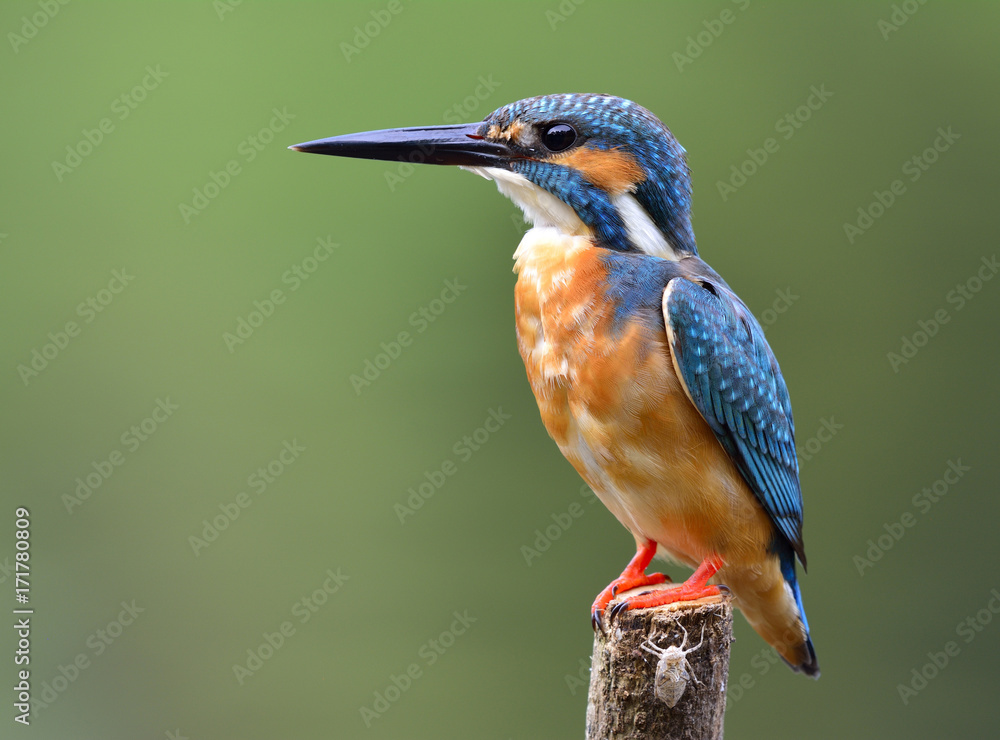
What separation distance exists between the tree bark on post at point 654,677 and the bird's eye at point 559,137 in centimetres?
120

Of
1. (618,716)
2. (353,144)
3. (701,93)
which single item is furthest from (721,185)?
(618,716)

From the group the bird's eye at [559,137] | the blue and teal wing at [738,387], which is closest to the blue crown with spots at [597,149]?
the bird's eye at [559,137]

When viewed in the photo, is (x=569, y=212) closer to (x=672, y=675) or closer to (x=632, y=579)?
(x=632, y=579)

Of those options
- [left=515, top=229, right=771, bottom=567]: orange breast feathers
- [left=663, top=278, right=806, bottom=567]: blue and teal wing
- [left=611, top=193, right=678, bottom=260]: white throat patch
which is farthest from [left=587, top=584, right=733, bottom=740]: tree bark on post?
[left=611, top=193, right=678, bottom=260]: white throat patch

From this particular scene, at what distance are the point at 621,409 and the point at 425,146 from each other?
0.88m

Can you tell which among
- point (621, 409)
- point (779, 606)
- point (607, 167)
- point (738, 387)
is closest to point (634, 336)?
point (621, 409)

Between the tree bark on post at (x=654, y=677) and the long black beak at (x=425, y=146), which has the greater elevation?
the long black beak at (x=425, y=146)

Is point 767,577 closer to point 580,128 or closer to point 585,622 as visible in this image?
point 580,128

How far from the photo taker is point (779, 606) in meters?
2.68

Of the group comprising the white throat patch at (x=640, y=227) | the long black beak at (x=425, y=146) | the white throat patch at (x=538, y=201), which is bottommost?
the long black beak at (x=425, y=146)

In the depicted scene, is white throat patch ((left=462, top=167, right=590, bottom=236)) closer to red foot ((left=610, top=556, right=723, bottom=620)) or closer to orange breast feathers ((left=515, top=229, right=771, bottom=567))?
orange breast feathers ((left=515, top=229, right=771, bottom=567))

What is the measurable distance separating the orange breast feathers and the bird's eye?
0.23m

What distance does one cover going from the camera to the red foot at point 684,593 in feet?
7.55

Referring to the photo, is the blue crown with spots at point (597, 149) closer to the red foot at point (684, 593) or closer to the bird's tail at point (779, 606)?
the red foot at point (684, 593)
